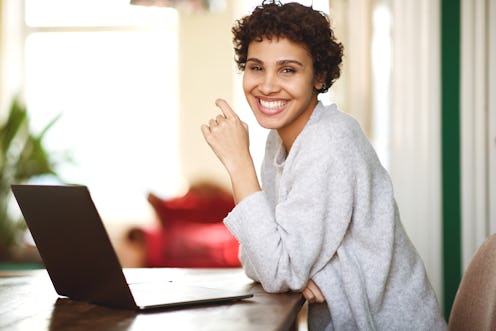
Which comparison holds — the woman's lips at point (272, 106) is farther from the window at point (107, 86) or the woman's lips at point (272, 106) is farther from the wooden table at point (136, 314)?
the window at point (107, 86)

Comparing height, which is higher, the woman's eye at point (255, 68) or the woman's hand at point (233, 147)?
the woman's eye at point (255, 68)

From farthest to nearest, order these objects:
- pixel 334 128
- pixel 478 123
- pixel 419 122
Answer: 1. pixel 419 122
2. pixel 478 123
3. pixel 334 128

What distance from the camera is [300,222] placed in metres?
1.47

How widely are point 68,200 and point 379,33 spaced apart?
297 cm

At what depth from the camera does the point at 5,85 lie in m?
6.43

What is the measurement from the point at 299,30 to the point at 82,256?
2.39ft

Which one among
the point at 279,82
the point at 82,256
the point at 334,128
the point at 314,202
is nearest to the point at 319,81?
the point at 279,82

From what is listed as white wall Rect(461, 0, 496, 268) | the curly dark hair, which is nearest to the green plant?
white wall Rect(461, 0, 496, 268)

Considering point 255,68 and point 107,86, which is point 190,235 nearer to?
point 107,86

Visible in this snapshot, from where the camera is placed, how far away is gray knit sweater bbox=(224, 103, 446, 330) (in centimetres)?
147

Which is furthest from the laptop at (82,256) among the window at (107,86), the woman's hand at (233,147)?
the window at (107,86)

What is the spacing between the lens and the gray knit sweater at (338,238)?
147 centimetres

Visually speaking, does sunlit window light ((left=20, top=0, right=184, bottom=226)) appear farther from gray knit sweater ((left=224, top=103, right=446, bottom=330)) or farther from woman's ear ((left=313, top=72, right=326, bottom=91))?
gray knit sweater ((left=224, top=103, right=446, bottom=330))

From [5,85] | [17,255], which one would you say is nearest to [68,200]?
[17,255]
